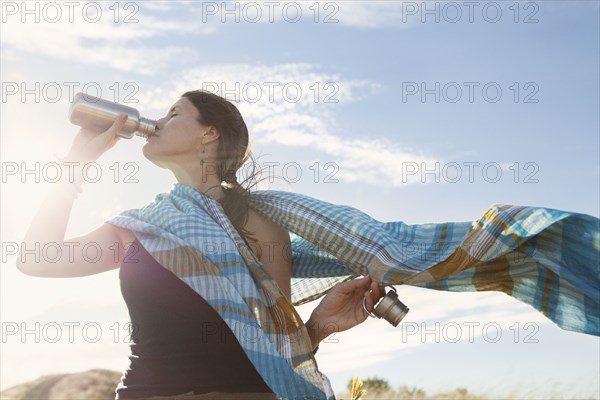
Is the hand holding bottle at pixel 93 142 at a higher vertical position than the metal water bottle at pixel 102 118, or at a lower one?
lower

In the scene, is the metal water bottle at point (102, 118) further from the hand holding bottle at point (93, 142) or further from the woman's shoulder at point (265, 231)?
the woman's shoulder at point (265, 231)

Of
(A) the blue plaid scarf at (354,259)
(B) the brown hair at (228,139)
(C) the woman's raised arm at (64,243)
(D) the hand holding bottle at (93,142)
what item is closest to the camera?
(A) the blue plaid scarf at (354,259)

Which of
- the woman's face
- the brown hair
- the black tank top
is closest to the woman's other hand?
the black tank top

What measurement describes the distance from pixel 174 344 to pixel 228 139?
125 cm

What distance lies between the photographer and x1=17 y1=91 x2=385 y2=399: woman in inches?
96.4

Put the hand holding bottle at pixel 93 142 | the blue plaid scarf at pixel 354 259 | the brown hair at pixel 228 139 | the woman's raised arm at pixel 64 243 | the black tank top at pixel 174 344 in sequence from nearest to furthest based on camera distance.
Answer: the black tank top at pixel 174 344 < the blue plaid scarf at pixel 354 259 < the woman's raised arm at pixel 64 243 < the hand holding bottle at pixel 93 142 < the brown hair at pixel 228 139

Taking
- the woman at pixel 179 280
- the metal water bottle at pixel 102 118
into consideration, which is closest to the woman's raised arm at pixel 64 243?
the woman at pixel 179 280

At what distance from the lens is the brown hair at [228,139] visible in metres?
3.30

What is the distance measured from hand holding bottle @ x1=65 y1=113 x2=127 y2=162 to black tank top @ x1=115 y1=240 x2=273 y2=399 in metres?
0.59

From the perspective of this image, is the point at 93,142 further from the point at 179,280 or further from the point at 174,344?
the point at 174,344

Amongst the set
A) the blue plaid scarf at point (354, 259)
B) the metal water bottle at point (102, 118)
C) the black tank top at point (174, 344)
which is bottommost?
the black tank top at point (174, 344)

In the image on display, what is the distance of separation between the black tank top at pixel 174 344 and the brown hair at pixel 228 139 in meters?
0.68

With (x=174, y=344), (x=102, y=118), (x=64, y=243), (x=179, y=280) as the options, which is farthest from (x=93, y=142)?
(x=174, y=344)

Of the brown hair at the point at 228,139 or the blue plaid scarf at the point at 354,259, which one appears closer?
the blue plaid scarf at the point at 354,259
